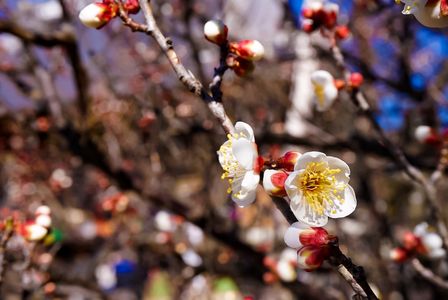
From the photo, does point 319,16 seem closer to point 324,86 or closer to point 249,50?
point 324,86

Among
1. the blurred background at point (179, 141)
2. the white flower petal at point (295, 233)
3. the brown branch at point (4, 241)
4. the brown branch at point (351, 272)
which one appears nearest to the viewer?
the brown branch at point (351, 272)

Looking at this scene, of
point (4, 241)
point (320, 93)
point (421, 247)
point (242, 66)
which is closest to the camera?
point (242, 66)

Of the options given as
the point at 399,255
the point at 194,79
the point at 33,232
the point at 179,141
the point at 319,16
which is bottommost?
the point at 179,141

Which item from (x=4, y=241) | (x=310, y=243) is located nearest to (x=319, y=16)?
(x=310, y=243)

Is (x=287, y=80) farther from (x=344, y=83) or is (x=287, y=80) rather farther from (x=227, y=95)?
(x=344, y=83)

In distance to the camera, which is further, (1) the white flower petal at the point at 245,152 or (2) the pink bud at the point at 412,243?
(2) the pink bud at the point at 412,243

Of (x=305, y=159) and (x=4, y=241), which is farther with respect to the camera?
(x=4, y=241)

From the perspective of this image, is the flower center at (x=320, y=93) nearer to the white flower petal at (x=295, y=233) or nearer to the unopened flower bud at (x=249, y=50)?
the unopened flower bud at (x=249, y=50)

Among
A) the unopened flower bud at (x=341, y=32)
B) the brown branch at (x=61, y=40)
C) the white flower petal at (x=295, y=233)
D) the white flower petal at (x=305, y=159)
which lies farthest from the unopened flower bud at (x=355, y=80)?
the brown branch at (x=61, y=40)

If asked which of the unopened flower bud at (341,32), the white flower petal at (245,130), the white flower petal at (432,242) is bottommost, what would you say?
the white flower petal at (432,242)
